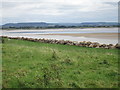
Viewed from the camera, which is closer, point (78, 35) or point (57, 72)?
point (57, 72)

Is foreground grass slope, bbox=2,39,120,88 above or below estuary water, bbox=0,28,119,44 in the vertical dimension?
below

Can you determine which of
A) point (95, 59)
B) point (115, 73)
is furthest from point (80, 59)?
point (115, 73)

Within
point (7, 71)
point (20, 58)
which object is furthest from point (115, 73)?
point (20, 58)

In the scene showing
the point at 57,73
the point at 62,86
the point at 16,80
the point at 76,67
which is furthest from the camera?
the point at 76,67

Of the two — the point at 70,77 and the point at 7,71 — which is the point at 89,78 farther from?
the point at 7,71

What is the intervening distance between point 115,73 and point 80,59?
3680 mm

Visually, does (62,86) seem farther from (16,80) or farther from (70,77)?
(16,80)

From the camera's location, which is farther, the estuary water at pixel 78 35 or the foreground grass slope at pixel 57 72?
the estuary water at pixel 78 35

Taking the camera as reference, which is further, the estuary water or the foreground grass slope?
the estuary water

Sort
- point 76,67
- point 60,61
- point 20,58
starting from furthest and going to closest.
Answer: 1. point 20,58
2. point 60,61
3. point 76,67

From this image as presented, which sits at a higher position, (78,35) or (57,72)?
(78,35)

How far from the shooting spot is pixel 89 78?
33.1 feet

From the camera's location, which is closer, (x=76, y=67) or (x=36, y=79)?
(x=36, y=79)

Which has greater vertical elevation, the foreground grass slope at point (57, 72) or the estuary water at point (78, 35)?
the estuary water at point (78, 35)
